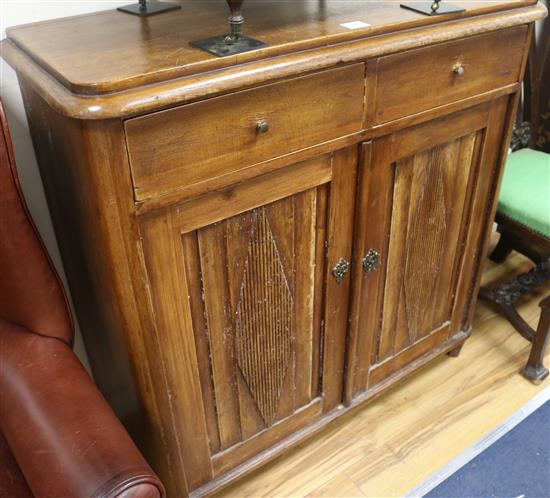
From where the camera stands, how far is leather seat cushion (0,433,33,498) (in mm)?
845

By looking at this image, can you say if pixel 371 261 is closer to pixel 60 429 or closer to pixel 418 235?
pixel 418 235

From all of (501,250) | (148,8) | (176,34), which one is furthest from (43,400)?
(501,250)

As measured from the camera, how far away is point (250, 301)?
1036 mm

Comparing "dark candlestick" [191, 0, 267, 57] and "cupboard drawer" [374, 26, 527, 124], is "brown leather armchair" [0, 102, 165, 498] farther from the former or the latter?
"cupboard drawer" [374, 26, 527, 124]

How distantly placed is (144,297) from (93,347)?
0.45 metres

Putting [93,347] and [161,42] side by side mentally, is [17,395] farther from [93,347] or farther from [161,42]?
[161,42]

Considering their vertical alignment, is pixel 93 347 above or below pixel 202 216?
below

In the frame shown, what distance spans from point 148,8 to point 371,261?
66 centimetres

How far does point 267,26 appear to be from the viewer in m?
0.93

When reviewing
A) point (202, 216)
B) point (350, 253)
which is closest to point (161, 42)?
point (202, 216)

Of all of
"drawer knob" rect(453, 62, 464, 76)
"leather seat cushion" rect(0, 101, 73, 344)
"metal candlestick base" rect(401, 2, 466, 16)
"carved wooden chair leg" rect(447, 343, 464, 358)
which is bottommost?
"carved wooden chair leg" rect(447, 343, 464, 358)

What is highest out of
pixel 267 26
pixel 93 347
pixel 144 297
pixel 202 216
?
pixel 267 26

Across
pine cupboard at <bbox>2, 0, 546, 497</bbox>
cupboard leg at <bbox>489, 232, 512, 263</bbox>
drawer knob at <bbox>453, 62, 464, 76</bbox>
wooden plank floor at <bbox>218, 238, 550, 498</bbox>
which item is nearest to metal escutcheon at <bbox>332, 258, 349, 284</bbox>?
pine cupboard at <bbox>2, 0, 546, 497</bbox>

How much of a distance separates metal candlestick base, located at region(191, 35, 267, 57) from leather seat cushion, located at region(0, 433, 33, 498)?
0.70 meters
